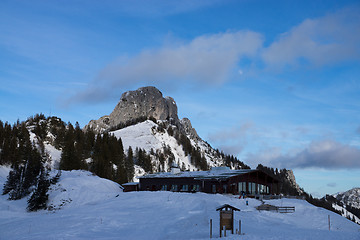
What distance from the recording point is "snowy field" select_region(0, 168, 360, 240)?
81.0ft

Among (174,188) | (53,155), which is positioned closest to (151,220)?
(174,188)

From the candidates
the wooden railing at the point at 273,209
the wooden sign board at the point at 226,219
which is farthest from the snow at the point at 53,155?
the wooden sign board at the point at 226,219

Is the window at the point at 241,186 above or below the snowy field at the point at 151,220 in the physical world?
above

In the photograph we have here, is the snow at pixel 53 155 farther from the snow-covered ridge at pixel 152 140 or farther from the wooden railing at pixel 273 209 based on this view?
the wooden railing at pixel 273 209

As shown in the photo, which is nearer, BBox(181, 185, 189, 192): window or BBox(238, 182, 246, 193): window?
BBox(238, 182, 246, 193): window

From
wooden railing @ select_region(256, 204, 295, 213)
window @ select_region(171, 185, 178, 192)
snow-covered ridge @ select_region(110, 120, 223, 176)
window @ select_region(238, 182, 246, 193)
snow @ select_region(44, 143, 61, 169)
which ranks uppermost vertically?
snow-covered ridge @ select_region(110, 120, 223, 176)

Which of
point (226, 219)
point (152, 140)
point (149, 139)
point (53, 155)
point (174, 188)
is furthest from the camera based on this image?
point (149, 139)

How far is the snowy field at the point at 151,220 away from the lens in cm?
2470

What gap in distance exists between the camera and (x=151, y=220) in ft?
99.1

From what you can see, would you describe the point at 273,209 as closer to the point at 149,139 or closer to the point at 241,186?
the point at 241,186

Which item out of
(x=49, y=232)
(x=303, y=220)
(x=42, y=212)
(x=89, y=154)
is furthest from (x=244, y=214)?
(x=89, y=154)

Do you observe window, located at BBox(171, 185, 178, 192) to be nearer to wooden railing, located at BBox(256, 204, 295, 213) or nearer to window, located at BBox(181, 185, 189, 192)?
window, located at BBox(181, 185, 189, 192)

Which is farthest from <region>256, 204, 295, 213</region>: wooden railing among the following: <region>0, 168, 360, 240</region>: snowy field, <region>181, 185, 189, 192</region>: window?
<region>181, 185, 189, 192</region>: window

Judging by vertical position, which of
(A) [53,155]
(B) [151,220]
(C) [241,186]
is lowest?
(B) [151,220]
